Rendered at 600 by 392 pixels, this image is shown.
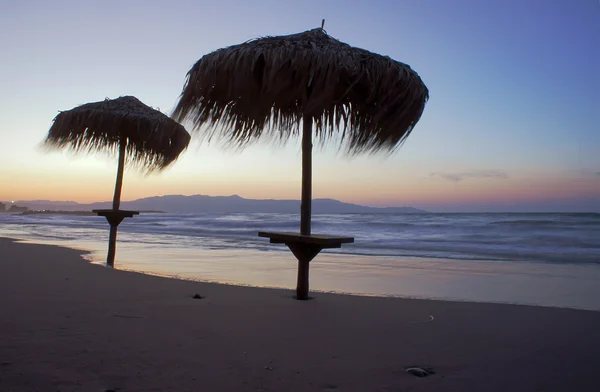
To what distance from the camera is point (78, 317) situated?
342cm

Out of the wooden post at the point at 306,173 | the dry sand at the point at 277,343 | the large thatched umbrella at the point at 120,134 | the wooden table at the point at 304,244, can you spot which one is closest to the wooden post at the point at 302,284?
the wooden table at the point at 304,244

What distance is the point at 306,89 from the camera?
13.3 feet

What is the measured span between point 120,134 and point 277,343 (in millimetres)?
5381

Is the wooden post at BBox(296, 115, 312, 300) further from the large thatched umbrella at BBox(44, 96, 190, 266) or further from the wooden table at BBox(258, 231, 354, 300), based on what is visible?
the large thatched umbrella at BBox(44, 96, 190, 266)

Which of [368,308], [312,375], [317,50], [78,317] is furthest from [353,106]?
[78,317]

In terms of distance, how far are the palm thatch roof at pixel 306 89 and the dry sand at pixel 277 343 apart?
5.78 ft

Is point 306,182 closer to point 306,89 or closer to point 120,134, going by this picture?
point 306,89

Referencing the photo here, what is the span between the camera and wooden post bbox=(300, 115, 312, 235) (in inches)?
168

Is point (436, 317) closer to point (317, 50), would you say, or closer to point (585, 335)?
point (585, 335)

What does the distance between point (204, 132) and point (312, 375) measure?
109 inches

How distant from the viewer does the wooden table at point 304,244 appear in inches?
152

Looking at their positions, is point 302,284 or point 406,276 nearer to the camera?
point 302,284

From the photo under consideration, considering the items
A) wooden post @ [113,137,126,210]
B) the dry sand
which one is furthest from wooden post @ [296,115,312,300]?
wooden post @ [113,137,126,210]

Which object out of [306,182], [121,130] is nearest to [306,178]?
[306,182]
